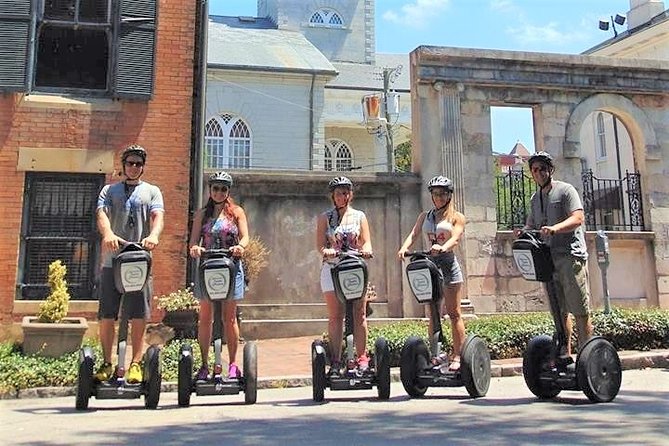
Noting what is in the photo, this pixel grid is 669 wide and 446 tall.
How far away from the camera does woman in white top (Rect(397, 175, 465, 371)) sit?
561 cm

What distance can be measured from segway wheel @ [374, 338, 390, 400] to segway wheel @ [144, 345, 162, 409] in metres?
1.80

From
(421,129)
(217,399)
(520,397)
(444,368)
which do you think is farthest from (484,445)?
(421,129)

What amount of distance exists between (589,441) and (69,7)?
30.9ft

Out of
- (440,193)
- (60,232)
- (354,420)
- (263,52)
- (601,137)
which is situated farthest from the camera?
(263,52)

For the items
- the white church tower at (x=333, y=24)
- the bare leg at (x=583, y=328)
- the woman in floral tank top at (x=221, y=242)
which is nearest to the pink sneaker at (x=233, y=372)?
the woman in floral tank top at (x=221, y=242)

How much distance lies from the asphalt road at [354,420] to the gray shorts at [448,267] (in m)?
1.03

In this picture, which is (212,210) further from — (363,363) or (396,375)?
(396,375)

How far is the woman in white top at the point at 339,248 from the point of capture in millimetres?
5516

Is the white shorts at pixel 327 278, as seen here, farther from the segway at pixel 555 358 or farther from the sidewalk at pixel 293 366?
the sidewalk at pixel 293 366

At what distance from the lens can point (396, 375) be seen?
7215 millimetres

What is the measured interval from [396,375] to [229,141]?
2096 cm

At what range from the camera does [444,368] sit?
5.48m

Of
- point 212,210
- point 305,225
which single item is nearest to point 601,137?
point 305,225

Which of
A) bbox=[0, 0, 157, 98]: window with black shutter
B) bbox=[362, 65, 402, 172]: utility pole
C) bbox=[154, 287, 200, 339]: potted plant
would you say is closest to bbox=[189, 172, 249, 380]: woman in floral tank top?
bbox=[154, 287, 200, 339]: potted plant
